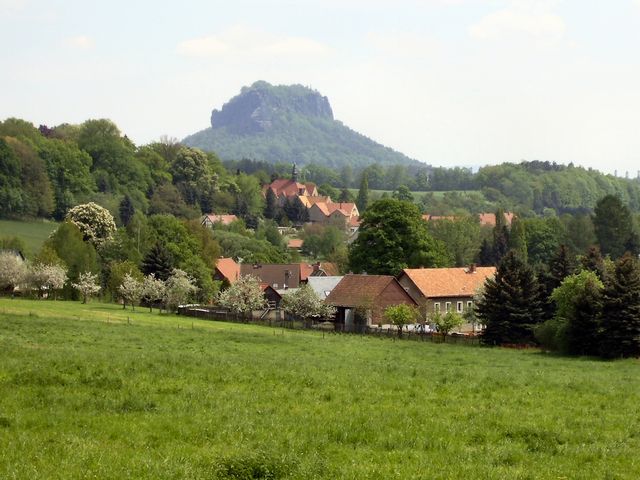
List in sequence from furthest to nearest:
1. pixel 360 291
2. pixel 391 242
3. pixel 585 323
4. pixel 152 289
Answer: pixel 391 242, pixel 152 289, pixel 360 291, pixel 585 323

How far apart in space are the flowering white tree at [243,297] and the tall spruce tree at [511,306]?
24.2 m

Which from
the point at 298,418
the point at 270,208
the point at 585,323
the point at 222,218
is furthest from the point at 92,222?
the point at 298,418

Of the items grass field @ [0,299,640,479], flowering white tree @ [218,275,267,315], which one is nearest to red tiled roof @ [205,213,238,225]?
flowering white tree @ [218,275,267,315]

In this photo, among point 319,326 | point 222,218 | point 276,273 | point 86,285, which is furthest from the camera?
point 222,218

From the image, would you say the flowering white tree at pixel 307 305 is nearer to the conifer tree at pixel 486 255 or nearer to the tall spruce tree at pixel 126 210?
the conifer tree at pixel 486 255

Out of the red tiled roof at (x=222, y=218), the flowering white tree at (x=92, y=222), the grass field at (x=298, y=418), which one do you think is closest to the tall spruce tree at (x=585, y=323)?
the grass field at (x=298, y=418)

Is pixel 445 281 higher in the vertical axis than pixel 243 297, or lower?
higher

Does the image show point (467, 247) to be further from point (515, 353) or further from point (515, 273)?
point (515, 353)

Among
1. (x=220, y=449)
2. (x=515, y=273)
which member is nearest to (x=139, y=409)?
(x=220, y=449)

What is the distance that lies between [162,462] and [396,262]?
217 ft

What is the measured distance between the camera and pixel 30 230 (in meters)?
117

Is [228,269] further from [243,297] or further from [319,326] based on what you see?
[319,326]

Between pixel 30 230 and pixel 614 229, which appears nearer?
pixel 614 229

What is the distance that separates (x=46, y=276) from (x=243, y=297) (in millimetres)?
18411
